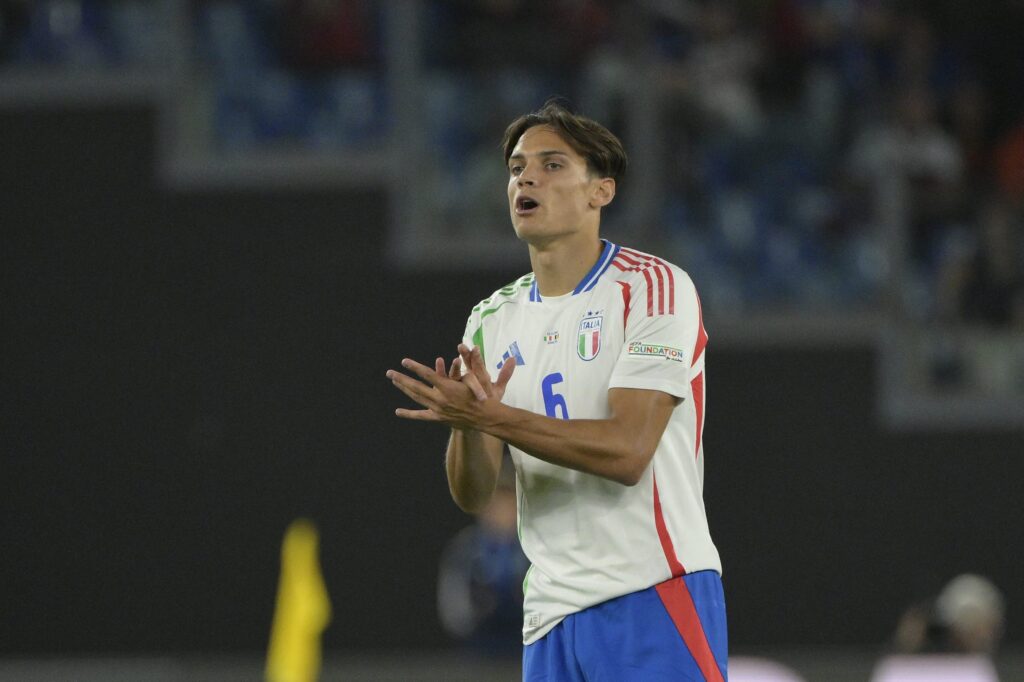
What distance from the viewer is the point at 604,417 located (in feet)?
11.3

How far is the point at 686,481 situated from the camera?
3.50 meters

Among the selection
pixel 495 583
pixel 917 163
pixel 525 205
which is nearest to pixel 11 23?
pixel 495 583

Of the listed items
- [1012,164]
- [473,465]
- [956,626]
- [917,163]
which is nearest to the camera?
[473,465]

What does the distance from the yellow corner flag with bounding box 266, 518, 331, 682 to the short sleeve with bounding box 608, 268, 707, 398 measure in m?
5.88

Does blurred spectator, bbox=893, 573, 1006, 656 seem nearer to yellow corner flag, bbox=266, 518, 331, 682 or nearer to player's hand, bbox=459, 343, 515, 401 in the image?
yellow corner flag, bbox=266, 518, 331, 682

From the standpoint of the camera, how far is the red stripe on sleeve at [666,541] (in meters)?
3.41

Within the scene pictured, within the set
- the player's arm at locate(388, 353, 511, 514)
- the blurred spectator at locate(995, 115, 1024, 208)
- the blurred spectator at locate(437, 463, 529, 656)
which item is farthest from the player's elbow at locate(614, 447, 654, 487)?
the blurred spectator at locate(995, 115, 1024, 208)

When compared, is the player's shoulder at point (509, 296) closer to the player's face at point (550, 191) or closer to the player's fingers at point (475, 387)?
the player's face at point (550, 191)

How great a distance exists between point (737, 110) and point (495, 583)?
3.23 m

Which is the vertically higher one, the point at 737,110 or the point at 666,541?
the point at 737,110

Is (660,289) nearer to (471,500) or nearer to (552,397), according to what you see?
(552,397)

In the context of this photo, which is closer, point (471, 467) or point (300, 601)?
point (471, 467)

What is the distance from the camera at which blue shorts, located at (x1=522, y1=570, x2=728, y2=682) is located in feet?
11.0

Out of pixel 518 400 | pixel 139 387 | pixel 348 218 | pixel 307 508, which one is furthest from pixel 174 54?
pixel 518 400
